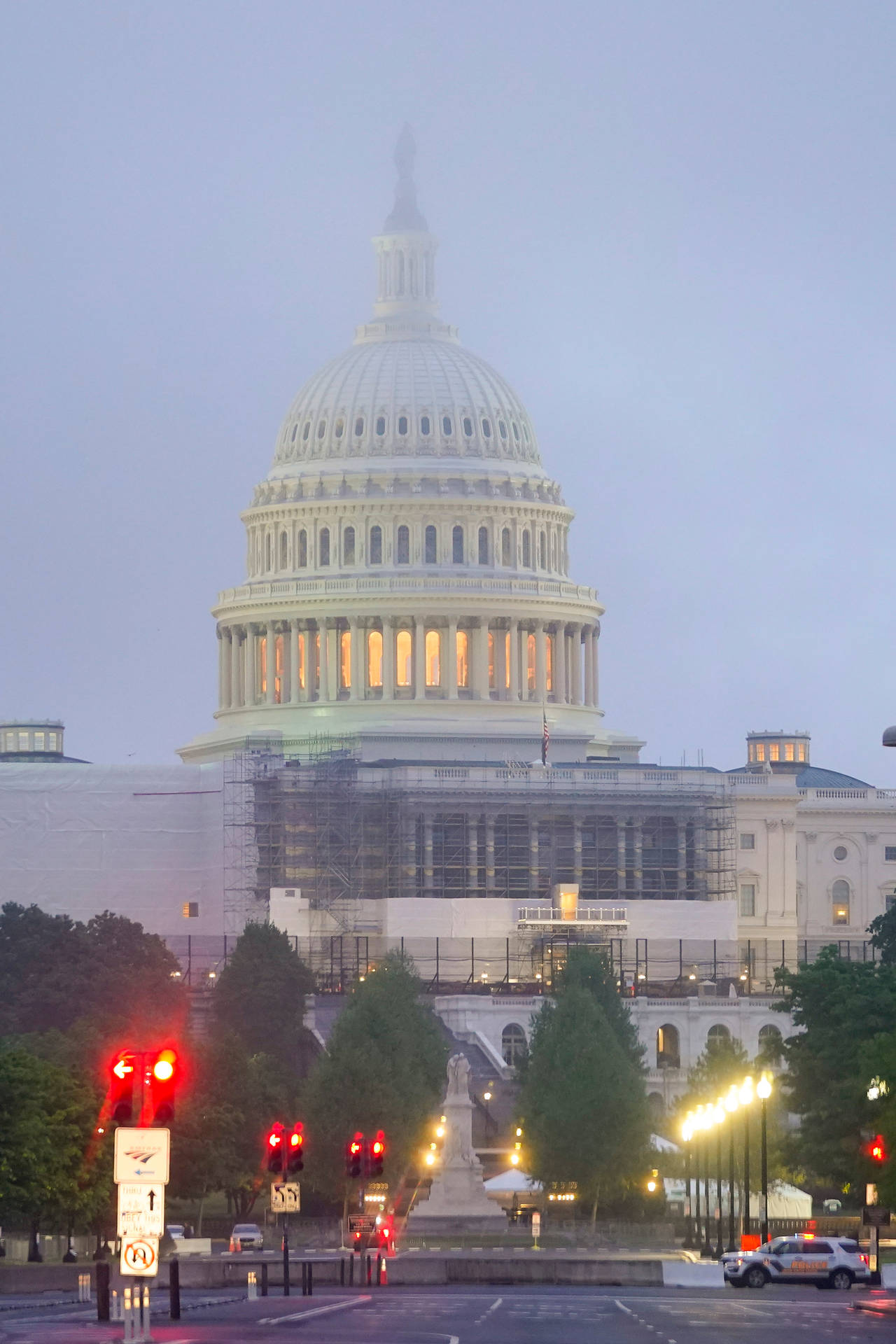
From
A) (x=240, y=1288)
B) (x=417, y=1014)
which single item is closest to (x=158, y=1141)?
(x=240, y=1288)

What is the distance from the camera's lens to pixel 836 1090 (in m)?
135

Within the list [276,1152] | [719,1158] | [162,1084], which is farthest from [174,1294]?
[719,1158]

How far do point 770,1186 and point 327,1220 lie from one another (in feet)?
60.2

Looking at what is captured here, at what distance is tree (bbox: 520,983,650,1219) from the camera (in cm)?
14338

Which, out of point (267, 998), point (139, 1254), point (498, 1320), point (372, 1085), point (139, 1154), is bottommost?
point (498, 1320)

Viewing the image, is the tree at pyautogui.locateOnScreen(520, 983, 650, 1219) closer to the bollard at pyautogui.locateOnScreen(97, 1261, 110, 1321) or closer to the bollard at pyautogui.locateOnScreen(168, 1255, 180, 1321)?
the bollard at pyautogui.locateOnScreen(97, 1261, 110, 1321)

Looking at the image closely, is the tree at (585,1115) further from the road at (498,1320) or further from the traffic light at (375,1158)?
the road at (498,1320)

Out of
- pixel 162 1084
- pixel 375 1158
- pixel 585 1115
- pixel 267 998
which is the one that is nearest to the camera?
pixel 162 1084

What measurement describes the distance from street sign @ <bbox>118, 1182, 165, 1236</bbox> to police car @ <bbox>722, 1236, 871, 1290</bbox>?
38.1m

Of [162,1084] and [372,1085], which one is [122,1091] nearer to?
[162,1084]

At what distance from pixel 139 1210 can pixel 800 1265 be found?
133 feet

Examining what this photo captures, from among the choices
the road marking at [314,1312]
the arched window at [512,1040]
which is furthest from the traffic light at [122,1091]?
the arched window at [512,1040]

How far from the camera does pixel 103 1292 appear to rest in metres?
70.0

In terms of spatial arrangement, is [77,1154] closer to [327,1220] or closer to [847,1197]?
[327,1220]
